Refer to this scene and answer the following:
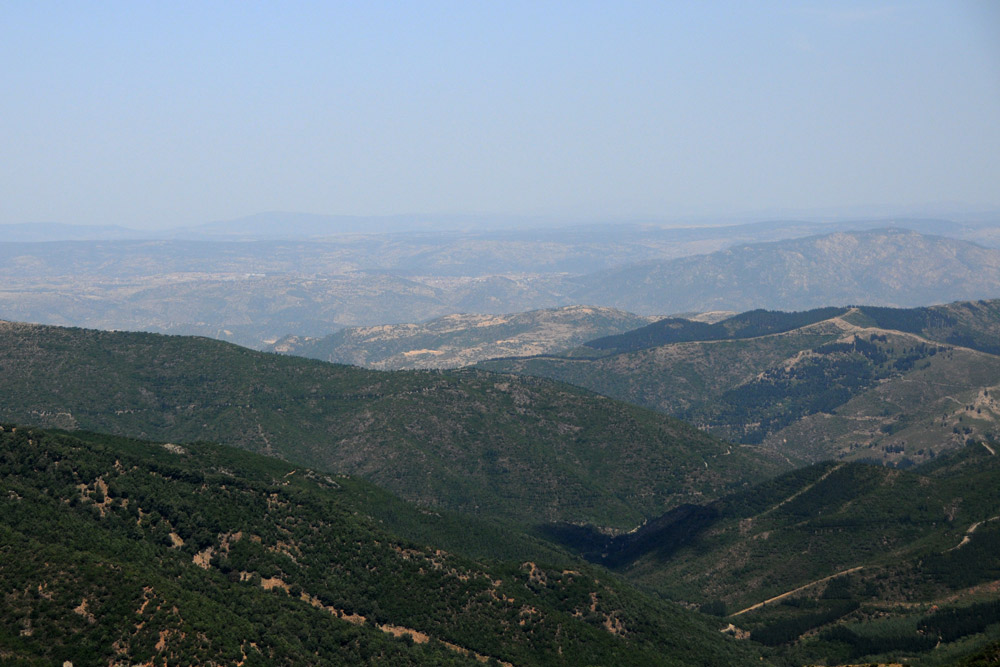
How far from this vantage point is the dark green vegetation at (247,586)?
85500mm

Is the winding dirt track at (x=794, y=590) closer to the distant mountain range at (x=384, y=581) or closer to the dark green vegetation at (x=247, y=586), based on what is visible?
the distant mountain range at (x=384, y=581)

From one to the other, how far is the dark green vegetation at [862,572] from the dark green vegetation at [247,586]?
17.4m

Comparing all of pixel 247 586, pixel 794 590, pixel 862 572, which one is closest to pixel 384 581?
pixel 247 586

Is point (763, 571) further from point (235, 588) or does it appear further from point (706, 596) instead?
point (235, 588)

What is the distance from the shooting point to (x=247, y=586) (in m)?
110

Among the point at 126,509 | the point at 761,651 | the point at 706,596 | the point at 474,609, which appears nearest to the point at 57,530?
the point at 126,509

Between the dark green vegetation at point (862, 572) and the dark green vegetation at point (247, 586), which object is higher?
the dark green vegetation at point (247, 586)

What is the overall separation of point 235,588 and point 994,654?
8998 centimetres

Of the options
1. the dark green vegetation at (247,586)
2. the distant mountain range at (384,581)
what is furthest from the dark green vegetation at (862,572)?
the dark green vegetation at (247,586)

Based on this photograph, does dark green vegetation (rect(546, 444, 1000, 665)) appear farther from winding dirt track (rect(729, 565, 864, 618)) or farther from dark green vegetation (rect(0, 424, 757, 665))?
dark green vegetation (rect(0, 424, 757, 665))

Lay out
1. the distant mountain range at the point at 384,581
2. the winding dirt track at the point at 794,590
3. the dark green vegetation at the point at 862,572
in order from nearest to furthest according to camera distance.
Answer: the distant mountain range at the point at 384,581 < the dark green vegetation at the point at 862,572 < the winding dirt track at the point at 794,590

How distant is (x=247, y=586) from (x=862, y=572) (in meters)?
114

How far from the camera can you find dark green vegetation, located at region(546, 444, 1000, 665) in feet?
433

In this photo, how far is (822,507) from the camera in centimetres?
19488
